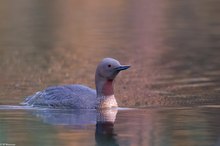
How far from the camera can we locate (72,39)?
107 ft

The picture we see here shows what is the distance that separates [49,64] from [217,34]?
32.3 feet

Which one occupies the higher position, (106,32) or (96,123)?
(106,32)

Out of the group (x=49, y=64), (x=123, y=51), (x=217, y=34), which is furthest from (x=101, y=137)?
(x=217, y=34)

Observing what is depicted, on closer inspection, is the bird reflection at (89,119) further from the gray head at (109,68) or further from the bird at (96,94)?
the gray head at (109,68)

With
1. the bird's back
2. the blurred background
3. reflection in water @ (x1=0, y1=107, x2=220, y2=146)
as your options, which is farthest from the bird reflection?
the blurred background

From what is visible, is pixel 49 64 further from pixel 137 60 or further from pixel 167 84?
pixel 167 84

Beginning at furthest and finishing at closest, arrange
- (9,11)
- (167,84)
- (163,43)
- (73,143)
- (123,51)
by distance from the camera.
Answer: (9,11), (163,43), (123,51), (167,84), (73,143)

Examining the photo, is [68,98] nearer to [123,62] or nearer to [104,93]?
[104,93]

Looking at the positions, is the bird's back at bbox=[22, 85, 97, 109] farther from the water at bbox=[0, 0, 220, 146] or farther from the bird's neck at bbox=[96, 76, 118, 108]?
the water at bbox=[0, 0, 220, 146]

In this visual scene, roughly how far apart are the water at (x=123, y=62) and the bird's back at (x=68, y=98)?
0.33 m

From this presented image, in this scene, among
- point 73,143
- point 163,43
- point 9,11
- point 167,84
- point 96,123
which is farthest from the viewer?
point 9,11

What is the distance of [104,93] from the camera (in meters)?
17.4

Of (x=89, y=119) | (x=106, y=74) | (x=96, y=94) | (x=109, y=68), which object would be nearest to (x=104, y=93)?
(x=96, y=94)

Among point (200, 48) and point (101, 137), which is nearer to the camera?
point (101, 137)
